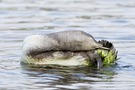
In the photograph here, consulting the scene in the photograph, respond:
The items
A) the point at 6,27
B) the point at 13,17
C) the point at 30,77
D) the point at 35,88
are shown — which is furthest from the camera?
the point at 13,17

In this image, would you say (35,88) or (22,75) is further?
(22,75)

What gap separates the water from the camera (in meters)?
9.58

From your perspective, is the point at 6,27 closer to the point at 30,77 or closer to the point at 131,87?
the point at 30,77

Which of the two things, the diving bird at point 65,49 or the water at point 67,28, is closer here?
the water at point 67,28

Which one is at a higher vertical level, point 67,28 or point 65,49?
point 65,49

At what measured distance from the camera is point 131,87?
9.21m

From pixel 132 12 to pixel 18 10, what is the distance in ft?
11.7

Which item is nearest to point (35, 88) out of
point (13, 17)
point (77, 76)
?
point (77, 76)

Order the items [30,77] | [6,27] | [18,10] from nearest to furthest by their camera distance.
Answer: [30,77] < [6,27] < [18,10]

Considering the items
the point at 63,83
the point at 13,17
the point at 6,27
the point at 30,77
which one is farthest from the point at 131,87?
the point at 13,17

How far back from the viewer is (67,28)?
52.7ft

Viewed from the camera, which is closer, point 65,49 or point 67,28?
point 65,49

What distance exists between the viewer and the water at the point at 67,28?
9.58 m

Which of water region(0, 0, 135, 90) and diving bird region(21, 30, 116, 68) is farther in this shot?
diving bird region(21, 30, 116, 68)
